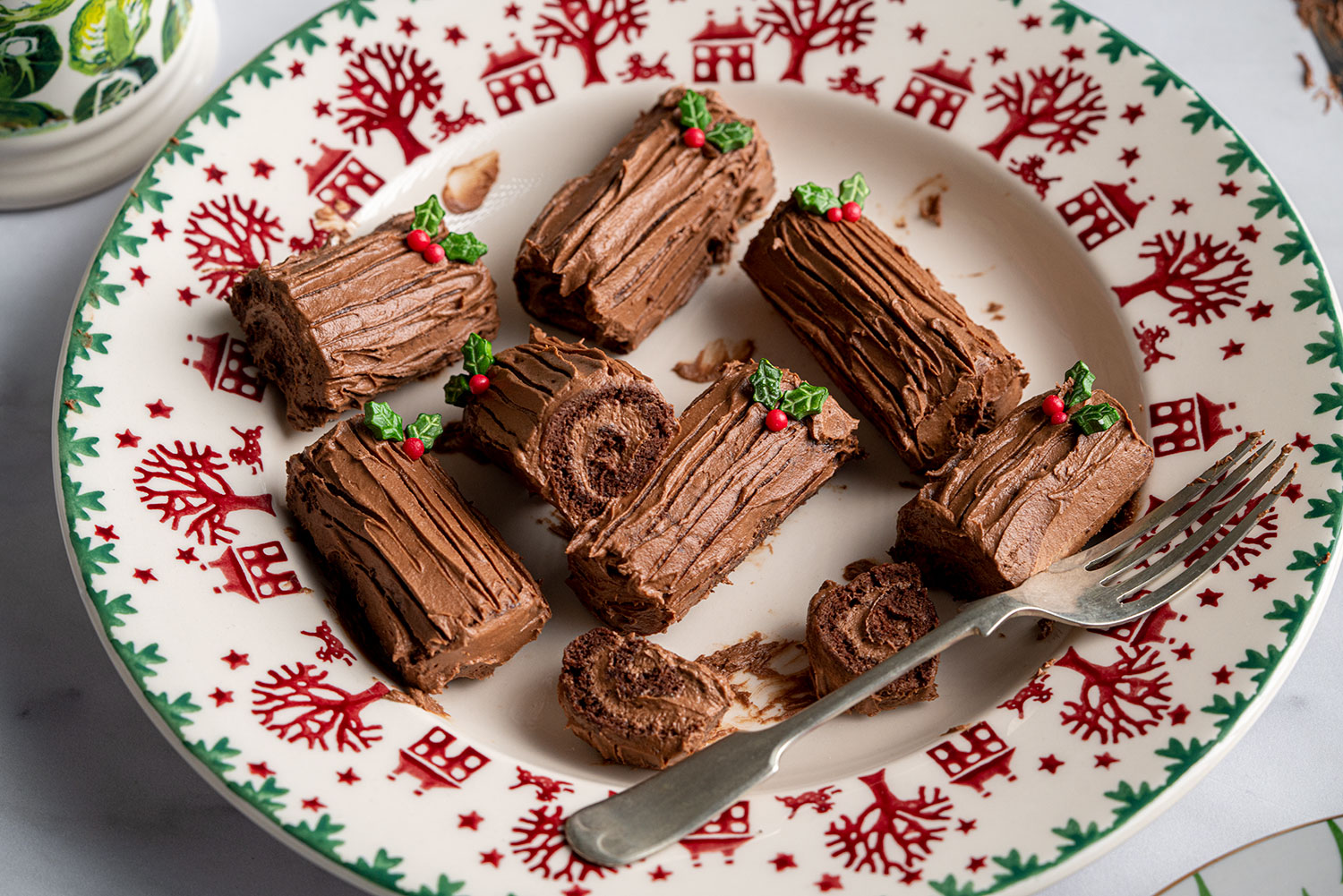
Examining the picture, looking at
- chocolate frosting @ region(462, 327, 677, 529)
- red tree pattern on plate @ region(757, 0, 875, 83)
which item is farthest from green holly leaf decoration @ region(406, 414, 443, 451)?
red tree pattern on plate @ region(757, 0, 875, 83)

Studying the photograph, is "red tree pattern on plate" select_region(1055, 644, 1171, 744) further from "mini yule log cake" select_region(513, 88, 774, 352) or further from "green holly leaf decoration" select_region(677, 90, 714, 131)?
"green holly leaf decoration" select_region(677, 90, 714, 131)

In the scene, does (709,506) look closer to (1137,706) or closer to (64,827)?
(1137,706)

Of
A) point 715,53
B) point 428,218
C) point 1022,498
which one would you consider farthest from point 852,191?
point 428,218

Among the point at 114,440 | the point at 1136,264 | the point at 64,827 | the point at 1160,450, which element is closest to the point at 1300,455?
the point at 1160,450

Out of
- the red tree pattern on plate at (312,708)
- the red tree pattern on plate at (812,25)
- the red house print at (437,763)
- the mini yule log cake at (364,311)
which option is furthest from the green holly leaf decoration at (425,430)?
the red tree pattern on plate at (812,25)

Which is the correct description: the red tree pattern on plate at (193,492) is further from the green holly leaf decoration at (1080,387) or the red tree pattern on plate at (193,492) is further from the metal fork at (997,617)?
the green holly leaf decoration at (1080,387)

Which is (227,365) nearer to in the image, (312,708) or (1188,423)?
(312,708)
